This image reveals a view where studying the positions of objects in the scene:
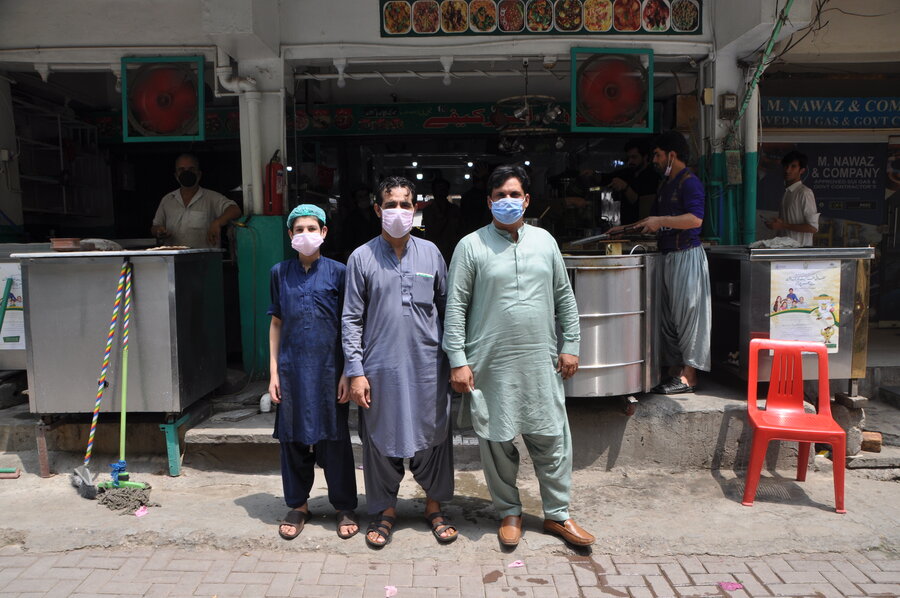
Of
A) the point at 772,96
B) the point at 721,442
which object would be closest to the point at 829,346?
the point at 721,442

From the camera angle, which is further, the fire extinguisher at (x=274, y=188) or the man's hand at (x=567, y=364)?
the fire extinguisher at (x=274, y=188)

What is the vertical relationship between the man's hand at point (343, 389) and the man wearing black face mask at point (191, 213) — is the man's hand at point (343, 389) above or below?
below

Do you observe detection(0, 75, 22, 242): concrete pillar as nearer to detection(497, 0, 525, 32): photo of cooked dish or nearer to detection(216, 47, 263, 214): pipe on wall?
detection(216, 47, 263, 214): pipe on wall

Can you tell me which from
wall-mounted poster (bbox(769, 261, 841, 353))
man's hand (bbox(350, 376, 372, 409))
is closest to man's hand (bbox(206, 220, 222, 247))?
man's hand (bbox(350, 376, 372, 409))

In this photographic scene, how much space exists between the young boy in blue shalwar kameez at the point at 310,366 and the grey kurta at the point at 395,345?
198 mm

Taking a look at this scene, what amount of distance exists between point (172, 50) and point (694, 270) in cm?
480

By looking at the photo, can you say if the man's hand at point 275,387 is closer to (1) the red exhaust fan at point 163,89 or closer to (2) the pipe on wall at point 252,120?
(2) the pipe on wall at point 252,120

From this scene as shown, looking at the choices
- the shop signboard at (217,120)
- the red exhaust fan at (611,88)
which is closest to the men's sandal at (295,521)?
the red exhaust fan at (611,88)

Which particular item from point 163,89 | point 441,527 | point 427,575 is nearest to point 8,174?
point 163,89

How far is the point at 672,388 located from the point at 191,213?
4352mm

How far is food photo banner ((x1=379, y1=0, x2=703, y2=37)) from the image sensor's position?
588 centimetres

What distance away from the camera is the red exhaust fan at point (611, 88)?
231 inches

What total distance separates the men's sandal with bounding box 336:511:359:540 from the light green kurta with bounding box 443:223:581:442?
36.6 inches

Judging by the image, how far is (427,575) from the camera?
3412 millimetres
